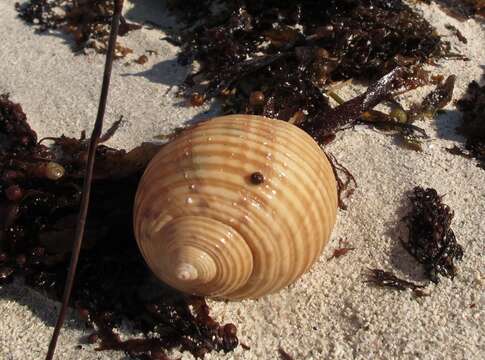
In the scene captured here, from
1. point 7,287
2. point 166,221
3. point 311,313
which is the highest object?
point 166,221

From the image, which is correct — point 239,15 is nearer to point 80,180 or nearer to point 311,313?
point 80,180

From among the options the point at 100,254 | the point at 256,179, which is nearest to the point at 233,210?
the point at 256,179

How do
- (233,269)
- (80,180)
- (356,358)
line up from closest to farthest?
(233,269)
(356,358)
(80,180)

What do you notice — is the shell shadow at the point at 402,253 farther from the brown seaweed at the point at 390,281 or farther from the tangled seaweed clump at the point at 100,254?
the tangled seaweed clump at the point at 100,254

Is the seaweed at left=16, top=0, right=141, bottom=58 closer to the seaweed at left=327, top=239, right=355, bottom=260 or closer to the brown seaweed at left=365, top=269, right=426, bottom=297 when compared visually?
the seaweed at left=327, top=239, right=355, bottom=260

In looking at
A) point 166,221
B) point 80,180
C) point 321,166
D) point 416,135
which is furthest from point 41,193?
point 416,135

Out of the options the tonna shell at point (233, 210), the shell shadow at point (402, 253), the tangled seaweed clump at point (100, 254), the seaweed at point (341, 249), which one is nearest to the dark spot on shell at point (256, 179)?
the tonna shell at point (233, 210)
